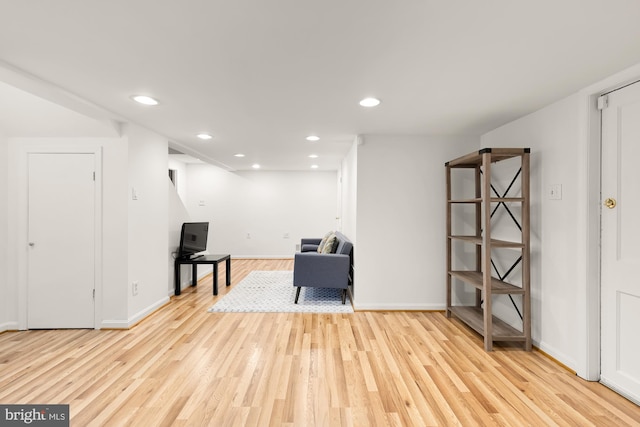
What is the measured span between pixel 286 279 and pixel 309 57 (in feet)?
14.0

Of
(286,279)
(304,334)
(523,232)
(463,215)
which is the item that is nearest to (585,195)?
(523,232)

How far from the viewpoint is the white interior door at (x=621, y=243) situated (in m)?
2.00

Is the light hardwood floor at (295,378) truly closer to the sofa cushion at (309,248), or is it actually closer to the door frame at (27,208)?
the door frame at (27,208)

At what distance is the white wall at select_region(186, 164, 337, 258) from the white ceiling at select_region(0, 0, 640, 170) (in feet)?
15.8

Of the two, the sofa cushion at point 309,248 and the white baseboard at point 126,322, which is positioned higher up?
the sofa cushion at point 309,248

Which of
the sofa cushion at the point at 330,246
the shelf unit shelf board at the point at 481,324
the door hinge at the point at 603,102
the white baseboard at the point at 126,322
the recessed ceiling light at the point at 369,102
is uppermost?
the recessed ceiling light at the point at 369,102

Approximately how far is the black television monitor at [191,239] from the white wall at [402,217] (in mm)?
2592

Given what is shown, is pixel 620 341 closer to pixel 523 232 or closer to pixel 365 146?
pixel 523 232

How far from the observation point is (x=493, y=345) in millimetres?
2861

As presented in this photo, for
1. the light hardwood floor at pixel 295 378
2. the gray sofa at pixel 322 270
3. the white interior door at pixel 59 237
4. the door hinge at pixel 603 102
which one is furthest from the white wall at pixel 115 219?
the door hinge at pixel 603 102
